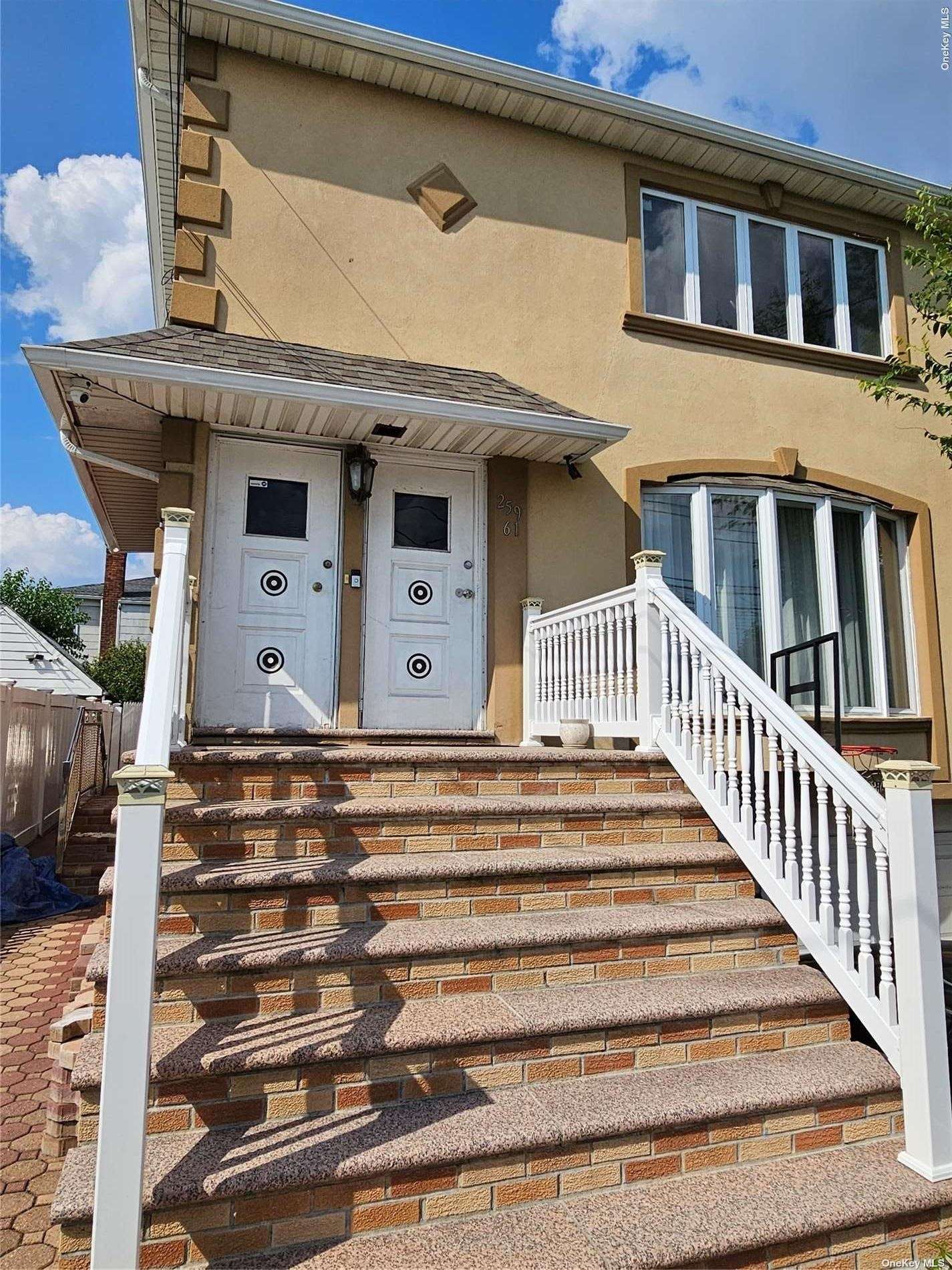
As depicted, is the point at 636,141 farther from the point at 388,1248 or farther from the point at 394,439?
the point at 388,1248

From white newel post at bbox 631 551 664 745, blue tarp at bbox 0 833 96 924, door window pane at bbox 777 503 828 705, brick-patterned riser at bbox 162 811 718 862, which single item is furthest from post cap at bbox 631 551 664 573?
blue tarp at bbox 0 833 96 924

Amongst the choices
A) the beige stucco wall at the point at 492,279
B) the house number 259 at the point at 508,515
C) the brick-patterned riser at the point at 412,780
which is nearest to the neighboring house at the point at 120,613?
the beige stucco wall at the point at 492,279

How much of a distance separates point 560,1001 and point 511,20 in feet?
26.2

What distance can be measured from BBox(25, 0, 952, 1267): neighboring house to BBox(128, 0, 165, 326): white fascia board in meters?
0.05

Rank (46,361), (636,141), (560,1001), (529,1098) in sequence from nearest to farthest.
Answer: (529,1098)
(560,1001)
(46,361)
(636,141)

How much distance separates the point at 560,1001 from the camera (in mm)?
2947

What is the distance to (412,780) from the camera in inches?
161

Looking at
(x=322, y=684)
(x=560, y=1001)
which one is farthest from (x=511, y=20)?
(x=560, y=1001)

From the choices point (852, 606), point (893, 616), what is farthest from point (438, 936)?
point (893, 616)

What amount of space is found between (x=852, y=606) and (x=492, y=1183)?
6377 millimetres

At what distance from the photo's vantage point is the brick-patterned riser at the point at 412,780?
3.74 m

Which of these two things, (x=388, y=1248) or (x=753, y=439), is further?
(x=753, y=439)

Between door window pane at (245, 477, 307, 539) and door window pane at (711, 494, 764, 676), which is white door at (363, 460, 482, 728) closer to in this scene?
door window pane at (245, 477, 307, 539)

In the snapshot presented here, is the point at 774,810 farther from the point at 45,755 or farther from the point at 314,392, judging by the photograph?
the point at 45,755
